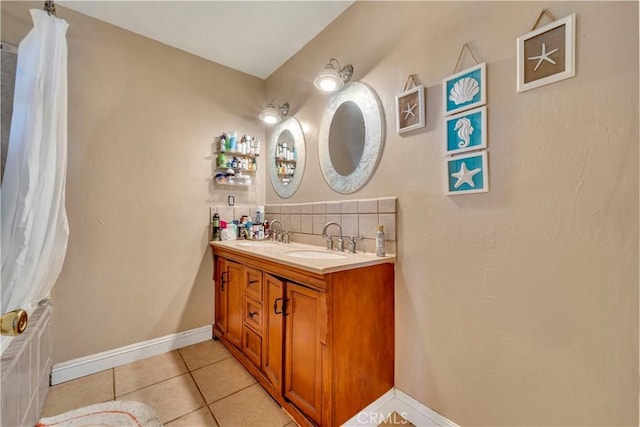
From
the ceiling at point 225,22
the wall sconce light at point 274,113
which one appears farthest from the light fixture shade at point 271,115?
the ceiling at point 225,22

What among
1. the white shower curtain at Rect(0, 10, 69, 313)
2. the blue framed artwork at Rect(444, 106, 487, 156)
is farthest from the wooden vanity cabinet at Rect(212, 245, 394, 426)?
the white shower curtain at Rect(0, 10, 69, 313)

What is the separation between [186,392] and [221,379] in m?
0.20

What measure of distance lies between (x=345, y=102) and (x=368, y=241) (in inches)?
37.8

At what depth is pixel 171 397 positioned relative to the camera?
1511mm

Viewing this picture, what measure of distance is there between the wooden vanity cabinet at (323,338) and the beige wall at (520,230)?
0.52ft

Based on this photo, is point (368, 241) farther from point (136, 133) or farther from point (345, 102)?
point (136, 133)

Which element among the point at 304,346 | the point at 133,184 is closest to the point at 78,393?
the point at 133,184

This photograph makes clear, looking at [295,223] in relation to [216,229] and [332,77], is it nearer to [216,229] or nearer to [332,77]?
[216,229]

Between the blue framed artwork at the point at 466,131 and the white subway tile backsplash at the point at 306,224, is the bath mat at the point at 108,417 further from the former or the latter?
the blue framed artwork at the point at 466,131

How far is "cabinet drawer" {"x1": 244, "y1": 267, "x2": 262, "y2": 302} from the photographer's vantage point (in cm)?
159

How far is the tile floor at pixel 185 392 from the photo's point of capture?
53.7 inches

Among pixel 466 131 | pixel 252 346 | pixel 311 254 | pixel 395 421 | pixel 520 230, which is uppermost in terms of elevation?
pixel 466 131

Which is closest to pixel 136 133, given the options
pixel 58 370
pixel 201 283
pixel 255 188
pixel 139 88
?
pixel 139 88

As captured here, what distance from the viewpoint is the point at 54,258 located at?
4.31 feet
